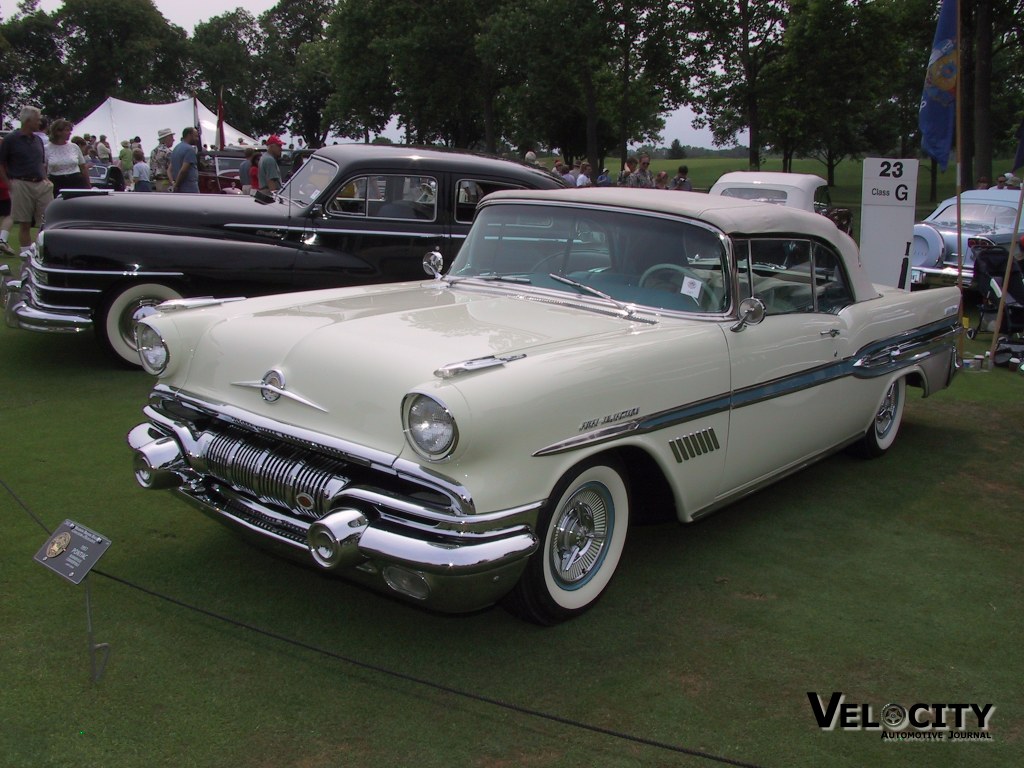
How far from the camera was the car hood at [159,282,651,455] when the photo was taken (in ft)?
9.90

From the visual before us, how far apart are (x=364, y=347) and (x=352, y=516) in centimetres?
68

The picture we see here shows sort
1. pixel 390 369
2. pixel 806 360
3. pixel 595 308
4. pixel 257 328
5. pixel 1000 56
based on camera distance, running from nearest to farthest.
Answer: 1. pixel 390 369
2. pixel 257 328
3. pixel 595 308
4. pixel 806 360
5. pixel 1000 56

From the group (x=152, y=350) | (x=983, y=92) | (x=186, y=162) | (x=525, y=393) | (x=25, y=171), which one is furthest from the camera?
(x=983, y=92)

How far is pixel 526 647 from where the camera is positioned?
127 inches

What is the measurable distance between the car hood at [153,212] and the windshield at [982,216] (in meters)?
9.11

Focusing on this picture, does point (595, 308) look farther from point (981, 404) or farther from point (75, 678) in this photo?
point (981, 404)

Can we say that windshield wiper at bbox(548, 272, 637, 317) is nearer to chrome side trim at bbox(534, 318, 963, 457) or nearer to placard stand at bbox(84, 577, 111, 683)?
chrome side trim at bbox(534, 318, 963, 457)

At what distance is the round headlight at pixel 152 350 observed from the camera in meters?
3.71

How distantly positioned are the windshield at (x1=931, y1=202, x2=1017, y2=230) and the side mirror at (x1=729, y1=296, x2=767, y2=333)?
377 inches

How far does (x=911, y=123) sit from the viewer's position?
40.9 m

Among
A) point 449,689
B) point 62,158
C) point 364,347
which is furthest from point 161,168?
point 449,689

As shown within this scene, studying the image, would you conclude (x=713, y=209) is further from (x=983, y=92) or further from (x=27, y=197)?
(x=983, y=92)

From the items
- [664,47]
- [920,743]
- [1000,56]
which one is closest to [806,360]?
[920,743]

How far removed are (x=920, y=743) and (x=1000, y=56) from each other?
138 ft
